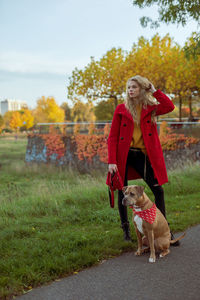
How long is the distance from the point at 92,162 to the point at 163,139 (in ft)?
18.5

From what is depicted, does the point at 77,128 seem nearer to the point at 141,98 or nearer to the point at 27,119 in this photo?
the point at 141,98

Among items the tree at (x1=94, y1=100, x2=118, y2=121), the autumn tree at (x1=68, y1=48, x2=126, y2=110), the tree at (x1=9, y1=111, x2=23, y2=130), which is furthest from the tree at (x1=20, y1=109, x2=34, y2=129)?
the autumn tree at (x1=68, y1=48, x2=126, y2=110)

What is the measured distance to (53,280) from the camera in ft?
10.5

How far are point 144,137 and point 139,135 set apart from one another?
8cm

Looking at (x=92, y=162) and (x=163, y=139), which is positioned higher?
(x=163, y=139)

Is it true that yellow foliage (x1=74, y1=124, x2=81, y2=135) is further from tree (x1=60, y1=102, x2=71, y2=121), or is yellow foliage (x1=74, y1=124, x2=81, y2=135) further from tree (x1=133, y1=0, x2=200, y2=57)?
tree (x1=60, y1=102, x2=71, y2=121)

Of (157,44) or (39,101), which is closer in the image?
(157,44)

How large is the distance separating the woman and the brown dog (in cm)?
44

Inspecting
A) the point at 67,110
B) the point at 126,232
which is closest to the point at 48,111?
the point at 67,110

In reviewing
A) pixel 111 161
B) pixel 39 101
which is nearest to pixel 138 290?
pixel 111 161

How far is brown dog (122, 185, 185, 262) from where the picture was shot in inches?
140

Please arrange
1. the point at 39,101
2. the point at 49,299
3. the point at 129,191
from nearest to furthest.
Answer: the point at 49,299 → the point at 129,191 → the point at 39,101

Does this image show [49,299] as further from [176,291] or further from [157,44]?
[157,44]

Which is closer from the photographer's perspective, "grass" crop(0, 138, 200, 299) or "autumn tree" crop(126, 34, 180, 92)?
"grass" crop(0, 138, 200, 299)
